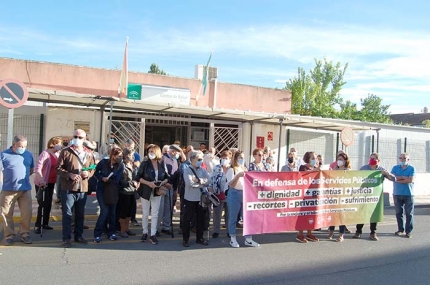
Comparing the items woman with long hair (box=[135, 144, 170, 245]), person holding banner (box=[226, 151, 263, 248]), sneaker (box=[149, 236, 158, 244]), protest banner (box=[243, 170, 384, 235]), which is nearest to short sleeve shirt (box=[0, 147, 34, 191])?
woman with long hair (box=[135, 144, 170, 245])

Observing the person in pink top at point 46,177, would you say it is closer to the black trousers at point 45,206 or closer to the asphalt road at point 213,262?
the black trousers at point 45,206

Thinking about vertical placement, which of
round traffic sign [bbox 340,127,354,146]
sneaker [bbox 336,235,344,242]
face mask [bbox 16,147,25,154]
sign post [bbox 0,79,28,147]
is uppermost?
sign post [bbox 0,79,28,147]

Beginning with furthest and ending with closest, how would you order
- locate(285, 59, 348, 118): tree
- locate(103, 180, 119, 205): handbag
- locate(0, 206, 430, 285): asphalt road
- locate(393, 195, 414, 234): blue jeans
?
1. locate(285, 59, 348, 118): tree
2. locate(393, 195, 414, 234): blue jeans
3. locate(103, 180, 119, 205): handbag
4. locate(0, 206, 430, 285): asphalt road

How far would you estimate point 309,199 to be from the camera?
26.8ft

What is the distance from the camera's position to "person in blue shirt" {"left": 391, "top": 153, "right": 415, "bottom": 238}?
356 inches

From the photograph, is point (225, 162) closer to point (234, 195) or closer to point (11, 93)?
point (234, 195)

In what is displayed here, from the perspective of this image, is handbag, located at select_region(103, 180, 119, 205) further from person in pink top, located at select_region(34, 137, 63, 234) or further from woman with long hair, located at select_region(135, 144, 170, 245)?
person in pink top, located at select_region(34, 137, 63, 234)

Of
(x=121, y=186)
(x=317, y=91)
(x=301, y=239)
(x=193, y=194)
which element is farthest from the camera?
(x=317, y=91)

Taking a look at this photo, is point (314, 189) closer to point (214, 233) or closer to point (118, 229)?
point (214, 233)

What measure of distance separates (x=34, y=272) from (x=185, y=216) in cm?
266

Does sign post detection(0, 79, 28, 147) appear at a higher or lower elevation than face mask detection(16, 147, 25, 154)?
higher

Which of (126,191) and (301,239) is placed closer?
(126,191)

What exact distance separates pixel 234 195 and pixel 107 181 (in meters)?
2.36

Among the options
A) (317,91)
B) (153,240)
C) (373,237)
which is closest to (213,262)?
(153,240)
